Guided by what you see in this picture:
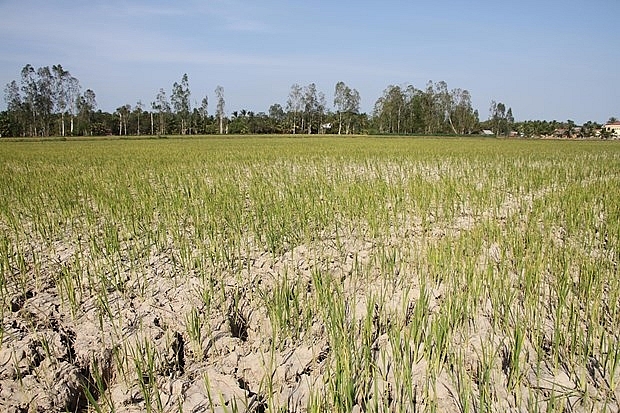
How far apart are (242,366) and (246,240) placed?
75.2 inches

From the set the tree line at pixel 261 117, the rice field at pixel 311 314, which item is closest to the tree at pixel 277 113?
the tree line at pixel 261 117

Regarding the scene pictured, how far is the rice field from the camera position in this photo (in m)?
1.93

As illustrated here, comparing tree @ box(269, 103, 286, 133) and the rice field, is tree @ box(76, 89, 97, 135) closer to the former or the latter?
tree @ box(269, 103, 286, 133)

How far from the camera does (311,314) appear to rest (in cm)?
263

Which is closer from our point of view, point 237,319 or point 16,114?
point 237,319

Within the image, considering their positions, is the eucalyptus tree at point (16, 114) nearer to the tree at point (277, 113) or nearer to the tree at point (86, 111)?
the tree at point (86, 111)

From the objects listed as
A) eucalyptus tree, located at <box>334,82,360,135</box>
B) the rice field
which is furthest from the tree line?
the rice field

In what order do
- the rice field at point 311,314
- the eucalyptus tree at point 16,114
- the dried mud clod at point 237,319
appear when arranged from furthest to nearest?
the eucalyptus tree at point 16,114, the dried mud clod at point 237,319, the rice field at point 311,314

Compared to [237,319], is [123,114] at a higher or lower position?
higher

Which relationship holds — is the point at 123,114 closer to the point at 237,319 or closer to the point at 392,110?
the point at 392,110


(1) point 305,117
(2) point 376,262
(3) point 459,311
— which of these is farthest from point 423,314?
(1) point 305,117

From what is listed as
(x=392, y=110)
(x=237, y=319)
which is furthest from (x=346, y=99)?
(x=237, y=319)

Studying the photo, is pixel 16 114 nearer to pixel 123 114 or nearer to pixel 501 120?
pixel 123 114

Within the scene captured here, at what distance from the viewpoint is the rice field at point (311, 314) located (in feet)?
6.32
